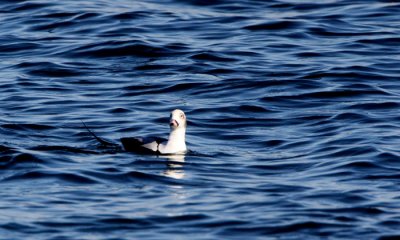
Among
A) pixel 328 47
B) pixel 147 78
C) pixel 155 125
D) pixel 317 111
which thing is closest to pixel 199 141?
pixel 155 125

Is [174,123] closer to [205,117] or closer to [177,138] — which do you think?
[177,138]

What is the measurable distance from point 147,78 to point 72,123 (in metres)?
3.53

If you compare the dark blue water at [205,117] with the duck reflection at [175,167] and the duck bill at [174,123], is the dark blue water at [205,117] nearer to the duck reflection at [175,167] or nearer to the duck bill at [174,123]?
the duck reflection at [175,167]

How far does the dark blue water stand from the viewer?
13.2 m

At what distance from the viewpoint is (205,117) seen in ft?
62.7

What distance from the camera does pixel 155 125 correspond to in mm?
18516

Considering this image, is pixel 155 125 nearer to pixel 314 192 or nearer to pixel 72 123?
pixel 72 123

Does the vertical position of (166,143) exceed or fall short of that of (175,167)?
it exceeds it

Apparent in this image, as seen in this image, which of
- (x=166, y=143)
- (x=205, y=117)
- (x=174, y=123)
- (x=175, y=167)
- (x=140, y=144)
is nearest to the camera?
(x=175, y=167)

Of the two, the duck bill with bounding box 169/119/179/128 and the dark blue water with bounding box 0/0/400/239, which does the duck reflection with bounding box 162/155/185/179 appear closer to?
the dark blue water with bounding box 0/0/400/239

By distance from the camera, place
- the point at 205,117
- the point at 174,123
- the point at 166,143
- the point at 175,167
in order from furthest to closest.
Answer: the point at 205,117 < the point at 166,143 < the point at 174,123 < the point at 175,167

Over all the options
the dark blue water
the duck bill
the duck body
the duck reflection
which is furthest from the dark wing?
the duck bill

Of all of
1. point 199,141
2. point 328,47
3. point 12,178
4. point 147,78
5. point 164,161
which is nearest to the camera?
point 12,178

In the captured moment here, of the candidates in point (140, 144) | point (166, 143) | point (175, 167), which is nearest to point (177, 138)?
point (166, 143)
